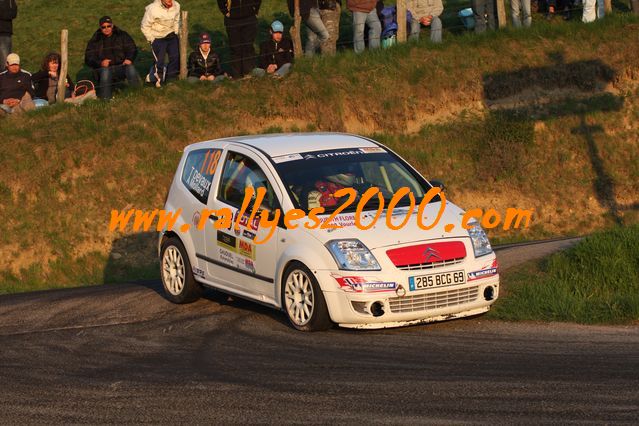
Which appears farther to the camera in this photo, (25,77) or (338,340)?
(25,77)

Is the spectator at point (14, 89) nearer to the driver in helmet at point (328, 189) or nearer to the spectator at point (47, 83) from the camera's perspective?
the spectator at point (47, 83)

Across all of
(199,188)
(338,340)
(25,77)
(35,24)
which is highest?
(35,24)

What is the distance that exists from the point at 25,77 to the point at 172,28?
9.66 feet

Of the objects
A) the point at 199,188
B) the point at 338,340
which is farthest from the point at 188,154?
the point at 338,340

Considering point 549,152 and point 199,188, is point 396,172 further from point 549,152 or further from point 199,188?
point 549,152

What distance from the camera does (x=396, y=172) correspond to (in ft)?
42.9

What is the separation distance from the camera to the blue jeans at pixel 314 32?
79.8 feet

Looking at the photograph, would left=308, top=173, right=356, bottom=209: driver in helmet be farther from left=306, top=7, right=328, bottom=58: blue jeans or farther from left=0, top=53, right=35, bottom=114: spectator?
left=306, top=7, right=328, bottom=58: blue jeans

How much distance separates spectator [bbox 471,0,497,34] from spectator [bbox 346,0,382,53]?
206 cm

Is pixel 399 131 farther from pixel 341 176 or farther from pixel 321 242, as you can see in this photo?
pixel 321 242

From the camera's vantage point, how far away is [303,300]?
11.8 metres

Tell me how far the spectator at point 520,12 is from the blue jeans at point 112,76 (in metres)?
7.87

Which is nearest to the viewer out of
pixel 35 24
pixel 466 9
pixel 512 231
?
pixel 512 231

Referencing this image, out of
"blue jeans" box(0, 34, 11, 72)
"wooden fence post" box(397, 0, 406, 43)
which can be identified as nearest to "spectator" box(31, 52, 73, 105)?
"blue jeans" box(0, 34, 11, 72)
